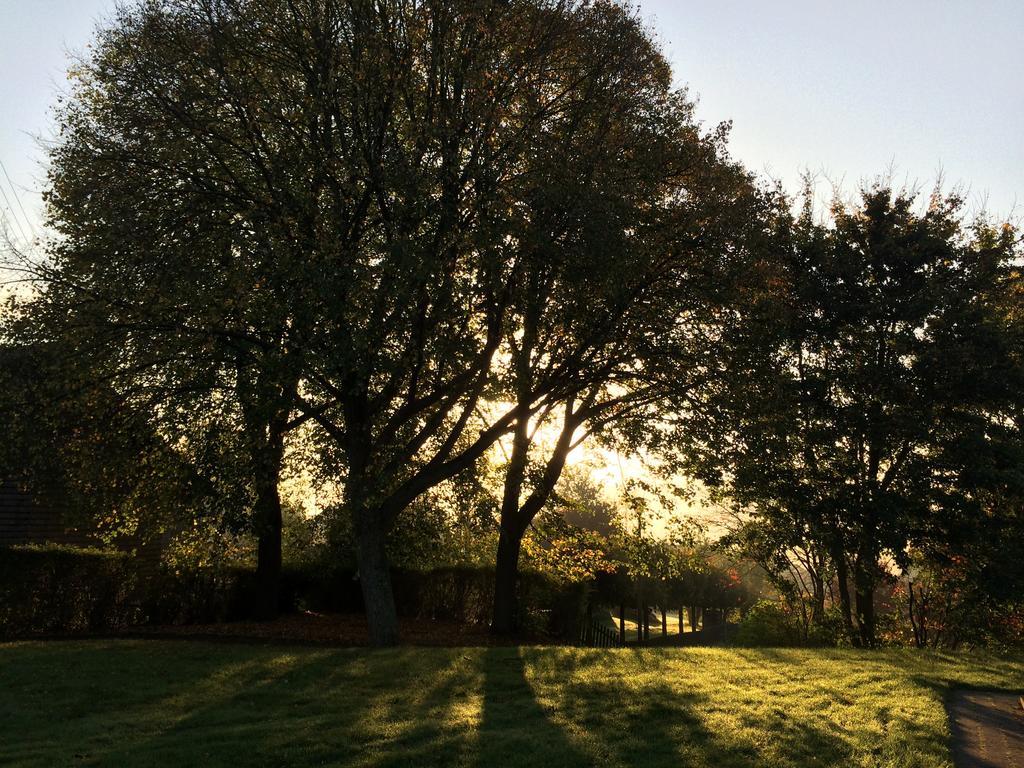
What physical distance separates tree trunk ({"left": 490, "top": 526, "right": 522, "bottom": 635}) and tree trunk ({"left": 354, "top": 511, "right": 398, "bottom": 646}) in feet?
15.7

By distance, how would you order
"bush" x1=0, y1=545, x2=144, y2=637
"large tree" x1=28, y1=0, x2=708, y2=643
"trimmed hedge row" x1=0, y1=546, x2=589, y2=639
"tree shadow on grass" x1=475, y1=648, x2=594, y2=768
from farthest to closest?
"trimmed hedge row" x1=0, y1=546, x2=589, y2=639, "bush" x1=0, y1=545, x2=144, y2=637, "large tree" x1=28, y1=0, x2=708, y2=643, "tree shadow on grass" x1=475, y1=648, x2=594, y2=768

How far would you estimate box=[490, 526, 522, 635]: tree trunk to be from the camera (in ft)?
66.3

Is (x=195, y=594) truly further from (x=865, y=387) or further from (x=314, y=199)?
(x=865, y=387)

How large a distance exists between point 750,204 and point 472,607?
13659 millimetres

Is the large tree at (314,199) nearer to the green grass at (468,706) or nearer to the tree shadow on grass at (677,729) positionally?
the green grass at (468,706)

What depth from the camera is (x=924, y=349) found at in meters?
20.9

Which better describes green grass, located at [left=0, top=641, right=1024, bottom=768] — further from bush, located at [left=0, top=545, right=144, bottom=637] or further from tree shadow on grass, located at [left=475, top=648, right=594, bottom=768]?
bush, located at [left=0, top=545, right=144, bottom=637]

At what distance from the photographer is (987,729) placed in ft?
31.5

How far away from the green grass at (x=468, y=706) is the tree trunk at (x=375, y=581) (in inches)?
53.8

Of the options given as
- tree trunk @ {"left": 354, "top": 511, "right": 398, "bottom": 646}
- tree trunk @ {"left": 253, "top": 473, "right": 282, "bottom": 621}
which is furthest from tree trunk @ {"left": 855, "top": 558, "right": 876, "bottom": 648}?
tree trunk @ {"left": 253, "top": 473, "right": 282, "bottom": 621}

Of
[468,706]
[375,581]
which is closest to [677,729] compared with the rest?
[468,706]

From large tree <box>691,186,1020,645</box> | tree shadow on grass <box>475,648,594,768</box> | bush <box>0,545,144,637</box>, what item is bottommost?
tree shadow on grass <box>475,648,594,768</box>

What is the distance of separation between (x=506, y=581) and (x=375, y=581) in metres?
5.27

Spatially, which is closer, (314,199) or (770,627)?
(314,199)
